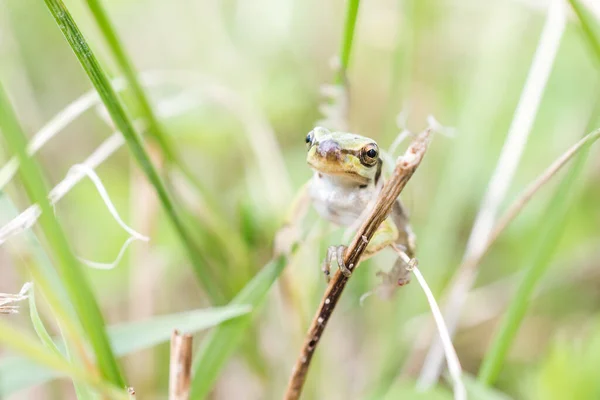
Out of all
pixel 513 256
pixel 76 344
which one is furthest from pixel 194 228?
pixel 513 256

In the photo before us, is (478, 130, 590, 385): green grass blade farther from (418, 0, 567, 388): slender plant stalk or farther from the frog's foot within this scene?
the frog's foot

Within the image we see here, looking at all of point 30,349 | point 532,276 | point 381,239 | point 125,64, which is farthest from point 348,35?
point 30,349

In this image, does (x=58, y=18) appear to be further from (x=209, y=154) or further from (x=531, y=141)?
(x=531, y=141)

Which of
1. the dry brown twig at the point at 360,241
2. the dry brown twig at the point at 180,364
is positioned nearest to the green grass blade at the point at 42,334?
the dry brown twig at the point at 180,364

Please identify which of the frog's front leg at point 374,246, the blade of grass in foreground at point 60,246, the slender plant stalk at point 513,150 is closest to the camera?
the blade of grass in foreground at point 60,246

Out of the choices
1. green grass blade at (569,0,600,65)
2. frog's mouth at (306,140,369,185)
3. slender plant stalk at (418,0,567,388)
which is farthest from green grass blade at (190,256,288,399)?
green grass blade at (569,0,600,65)

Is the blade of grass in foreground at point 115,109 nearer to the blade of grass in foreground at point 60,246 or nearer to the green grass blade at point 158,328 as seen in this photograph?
the blade of grass in foreground at point 60,246
